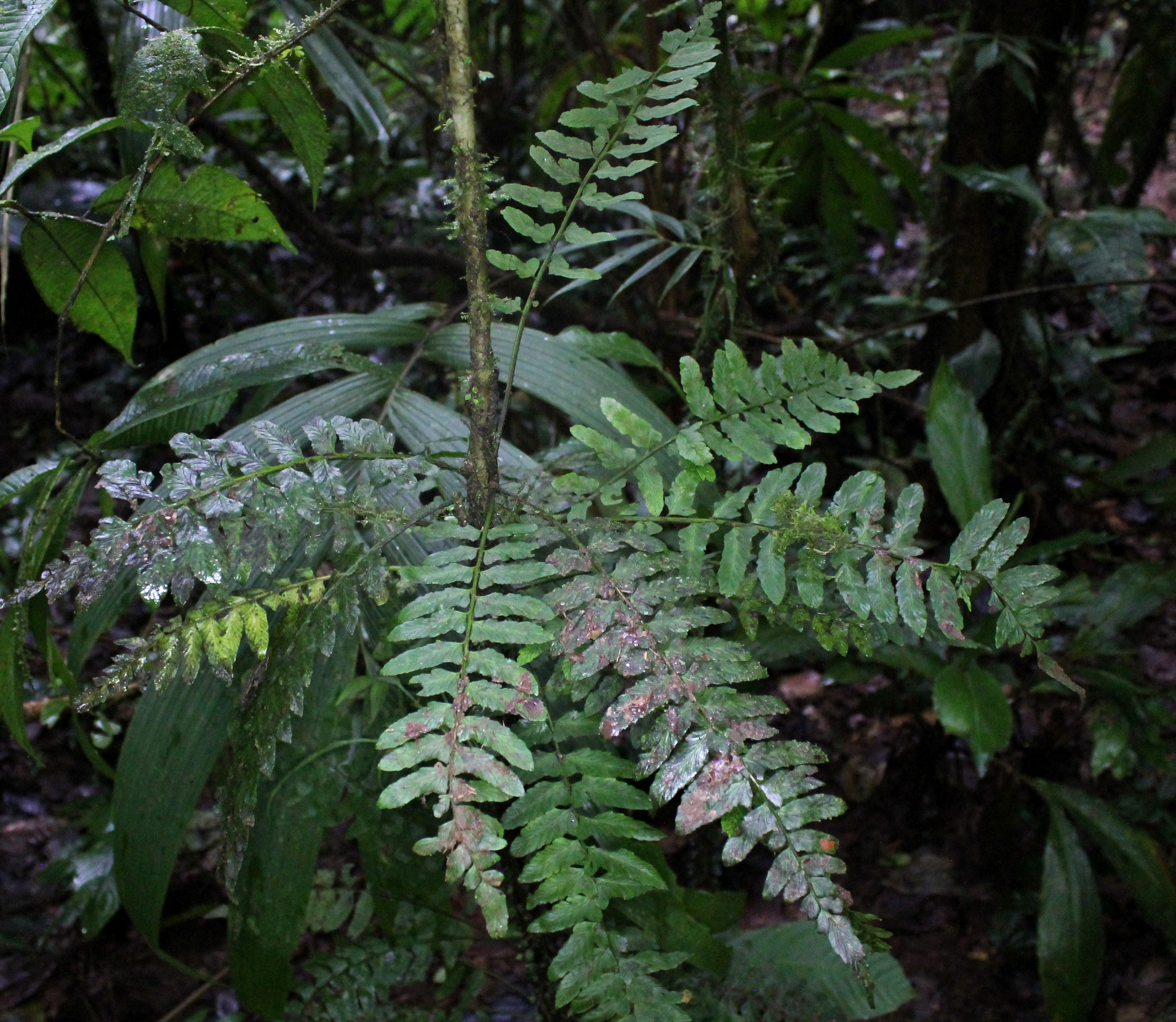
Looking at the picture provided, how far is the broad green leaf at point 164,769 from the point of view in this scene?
0.86 m

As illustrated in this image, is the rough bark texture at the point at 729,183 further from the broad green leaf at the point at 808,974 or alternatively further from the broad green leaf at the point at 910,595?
the broad green leaf at the point at 808,974

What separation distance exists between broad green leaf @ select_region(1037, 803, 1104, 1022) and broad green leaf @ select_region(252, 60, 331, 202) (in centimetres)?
157

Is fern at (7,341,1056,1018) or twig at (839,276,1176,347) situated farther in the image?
twig at (839,276,1176,347)

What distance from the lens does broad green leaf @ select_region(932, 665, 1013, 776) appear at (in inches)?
50.3

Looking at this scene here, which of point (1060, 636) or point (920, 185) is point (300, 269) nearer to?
point (920, 185)

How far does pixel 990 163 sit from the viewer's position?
192 centimetres

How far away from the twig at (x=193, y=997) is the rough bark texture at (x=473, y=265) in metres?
1.25

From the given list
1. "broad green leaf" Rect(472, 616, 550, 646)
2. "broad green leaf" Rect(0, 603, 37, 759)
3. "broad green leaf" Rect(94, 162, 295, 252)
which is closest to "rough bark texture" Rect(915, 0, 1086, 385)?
"broad green leaf" Rect(94, 162, 295, 252)

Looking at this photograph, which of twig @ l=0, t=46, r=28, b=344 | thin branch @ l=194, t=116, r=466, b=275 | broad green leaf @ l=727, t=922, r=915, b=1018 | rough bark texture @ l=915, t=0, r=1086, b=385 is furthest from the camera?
rough bark texture @ l=915, t=0, r=1086, b=385

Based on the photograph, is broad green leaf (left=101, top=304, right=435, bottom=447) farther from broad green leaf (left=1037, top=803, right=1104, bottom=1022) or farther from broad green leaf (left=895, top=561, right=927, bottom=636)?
broad green leaf (left=1037, top=803, right=1104, bottom=1022)

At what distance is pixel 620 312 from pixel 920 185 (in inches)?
31.7

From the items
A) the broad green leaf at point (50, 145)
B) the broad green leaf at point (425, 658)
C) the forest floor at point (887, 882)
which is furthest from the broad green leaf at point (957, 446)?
the broad green leaf at point (50, 145)

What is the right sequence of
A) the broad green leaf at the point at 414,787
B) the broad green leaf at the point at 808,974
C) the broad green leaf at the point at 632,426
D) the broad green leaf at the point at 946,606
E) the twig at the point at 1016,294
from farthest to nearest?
the twig at the point at 1016,294 < the broad green leaf at the point at 808,974 < the broad green leaf at the point at 632,426 < the broad green leaf at the point at 946,606 < the broad green leaf at the point at 414,787

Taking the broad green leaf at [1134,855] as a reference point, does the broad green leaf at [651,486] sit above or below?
above
